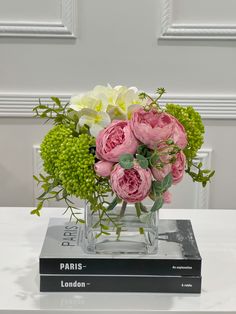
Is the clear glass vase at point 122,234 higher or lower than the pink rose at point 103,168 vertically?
lower

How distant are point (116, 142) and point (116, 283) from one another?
0.89 feet

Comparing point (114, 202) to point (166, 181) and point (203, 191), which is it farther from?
point (203, 191)

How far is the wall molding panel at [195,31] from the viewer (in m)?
1.90

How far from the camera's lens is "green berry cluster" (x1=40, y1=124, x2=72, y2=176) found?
1086 mm

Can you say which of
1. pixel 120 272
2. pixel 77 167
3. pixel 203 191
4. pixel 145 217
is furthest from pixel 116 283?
pixel 203 191

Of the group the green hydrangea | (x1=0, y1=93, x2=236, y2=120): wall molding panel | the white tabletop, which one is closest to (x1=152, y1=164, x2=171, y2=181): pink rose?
the green hydrangea

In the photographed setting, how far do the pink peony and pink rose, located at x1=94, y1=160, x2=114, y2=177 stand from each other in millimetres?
68

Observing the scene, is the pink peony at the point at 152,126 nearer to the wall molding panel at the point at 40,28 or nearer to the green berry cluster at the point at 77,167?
the green berry cluster at the point at 77,167

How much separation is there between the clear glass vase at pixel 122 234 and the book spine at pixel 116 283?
54mm

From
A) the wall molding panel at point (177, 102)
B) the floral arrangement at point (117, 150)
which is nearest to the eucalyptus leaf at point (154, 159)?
the floral arrangement at point (117, 150)

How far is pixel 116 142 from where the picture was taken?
41.4 inches

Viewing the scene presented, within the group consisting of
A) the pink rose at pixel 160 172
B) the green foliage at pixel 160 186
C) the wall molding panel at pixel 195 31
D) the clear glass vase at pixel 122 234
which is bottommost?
the clear glass vase at pixel 122 234

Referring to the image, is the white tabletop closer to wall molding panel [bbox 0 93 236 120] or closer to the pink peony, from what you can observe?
the pink peony

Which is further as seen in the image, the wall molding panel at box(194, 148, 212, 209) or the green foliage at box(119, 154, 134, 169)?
the wall molding panel at box(194, 148, 212, 209)
